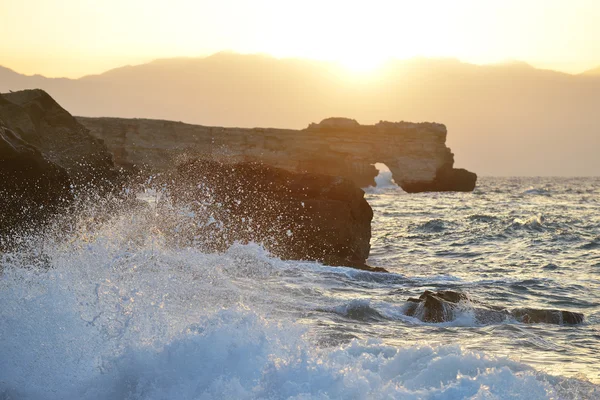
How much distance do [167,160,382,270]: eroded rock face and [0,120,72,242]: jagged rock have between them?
103 inches

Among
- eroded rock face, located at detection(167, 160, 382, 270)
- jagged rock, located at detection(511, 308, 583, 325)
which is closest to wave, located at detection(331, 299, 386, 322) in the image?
jagged rock, located at detection(511, 308, 583, 325)

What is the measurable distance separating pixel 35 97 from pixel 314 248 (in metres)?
6.20

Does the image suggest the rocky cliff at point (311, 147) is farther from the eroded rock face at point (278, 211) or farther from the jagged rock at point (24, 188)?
the jagged rock at point (24, 188)

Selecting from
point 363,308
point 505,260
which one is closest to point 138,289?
point 363,308

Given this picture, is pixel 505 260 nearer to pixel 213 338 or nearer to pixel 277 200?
pixel 277 200

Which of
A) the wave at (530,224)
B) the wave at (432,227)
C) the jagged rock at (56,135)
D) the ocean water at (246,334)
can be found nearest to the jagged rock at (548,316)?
the ocean water at (246,334)

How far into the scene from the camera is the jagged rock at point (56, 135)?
11820 millimetres

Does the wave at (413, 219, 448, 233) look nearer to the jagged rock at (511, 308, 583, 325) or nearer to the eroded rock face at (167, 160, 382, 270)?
the eroded rock face at (167, 160, 382, 270)

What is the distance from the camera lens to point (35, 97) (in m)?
12.6

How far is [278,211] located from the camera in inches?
520

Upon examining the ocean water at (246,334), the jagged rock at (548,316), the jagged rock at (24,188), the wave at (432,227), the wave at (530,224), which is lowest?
the wave at (432,227)

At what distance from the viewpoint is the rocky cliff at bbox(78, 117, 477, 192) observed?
4606 cm

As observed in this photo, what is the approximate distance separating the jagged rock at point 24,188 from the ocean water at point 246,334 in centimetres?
50

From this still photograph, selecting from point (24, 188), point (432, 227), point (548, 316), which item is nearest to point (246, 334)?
point (548, 316)
